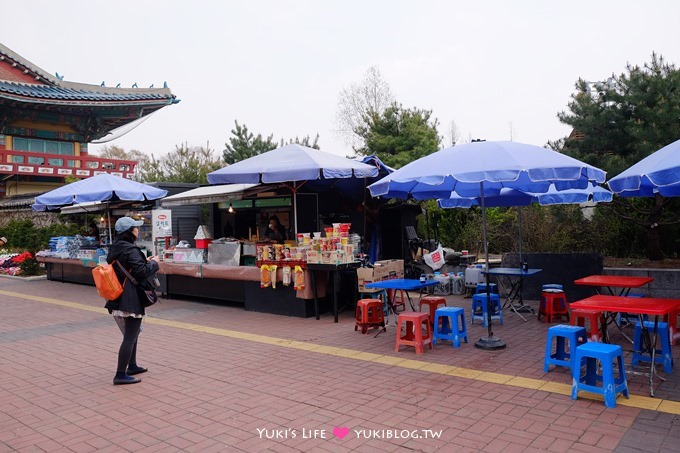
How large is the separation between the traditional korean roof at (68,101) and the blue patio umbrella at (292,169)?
17.8 meters

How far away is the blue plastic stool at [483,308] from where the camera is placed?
7951mm

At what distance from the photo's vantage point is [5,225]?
74.9 ft

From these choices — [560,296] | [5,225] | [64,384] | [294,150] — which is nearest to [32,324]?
[64,384]

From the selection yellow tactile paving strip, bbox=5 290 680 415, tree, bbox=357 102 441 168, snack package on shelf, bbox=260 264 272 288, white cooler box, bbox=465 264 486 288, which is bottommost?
yellow tactile paving strip, bbox=5 290 680 415

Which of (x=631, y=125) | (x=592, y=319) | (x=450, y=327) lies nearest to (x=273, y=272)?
(x=450, y=327)

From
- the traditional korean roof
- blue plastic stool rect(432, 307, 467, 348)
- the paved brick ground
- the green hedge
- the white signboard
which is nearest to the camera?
the paved brick ground

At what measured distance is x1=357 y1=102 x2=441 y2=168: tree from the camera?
19.7m

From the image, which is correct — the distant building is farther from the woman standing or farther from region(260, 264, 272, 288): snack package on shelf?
the woman standing

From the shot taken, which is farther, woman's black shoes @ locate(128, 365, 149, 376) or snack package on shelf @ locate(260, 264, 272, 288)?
snack package on shelf @ locate(260, 264, 272, 288)

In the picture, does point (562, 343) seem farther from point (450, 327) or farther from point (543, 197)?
point (543, 197)

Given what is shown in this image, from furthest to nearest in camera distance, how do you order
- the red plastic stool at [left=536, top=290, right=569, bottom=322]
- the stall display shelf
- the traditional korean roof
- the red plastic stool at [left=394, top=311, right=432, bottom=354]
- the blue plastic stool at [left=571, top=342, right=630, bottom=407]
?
the traditional korean roof
the stall display shelf
the red plastic stool at [left=536, top=290, right=569, bottom=322]
the red plastic stool at [left=394, top=311, right=432, bottom=354]
the blue plastic stool at [left=571, top=342, right=630, bottom=407]

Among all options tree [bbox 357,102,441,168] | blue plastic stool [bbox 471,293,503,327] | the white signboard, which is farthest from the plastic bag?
tree [bbox 357,102,441,168]

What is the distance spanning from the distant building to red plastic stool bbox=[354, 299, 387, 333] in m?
21.2

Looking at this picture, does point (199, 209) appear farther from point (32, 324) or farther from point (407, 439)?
point (407, 439)
